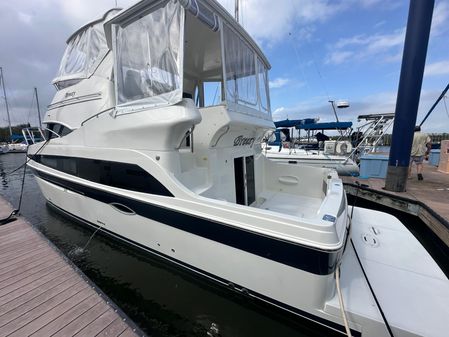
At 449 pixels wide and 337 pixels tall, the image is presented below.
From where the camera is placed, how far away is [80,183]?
349 centimetres

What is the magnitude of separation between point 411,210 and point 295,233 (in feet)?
13.1

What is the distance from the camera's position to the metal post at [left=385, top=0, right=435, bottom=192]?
4242mm

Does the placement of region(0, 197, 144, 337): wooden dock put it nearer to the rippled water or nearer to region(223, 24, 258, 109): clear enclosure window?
the rippled water

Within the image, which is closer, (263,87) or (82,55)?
(82,55)

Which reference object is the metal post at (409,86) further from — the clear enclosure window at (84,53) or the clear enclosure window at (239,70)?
the clear enclosure window at (84,53)

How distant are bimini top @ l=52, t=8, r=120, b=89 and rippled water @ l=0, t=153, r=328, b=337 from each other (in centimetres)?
289

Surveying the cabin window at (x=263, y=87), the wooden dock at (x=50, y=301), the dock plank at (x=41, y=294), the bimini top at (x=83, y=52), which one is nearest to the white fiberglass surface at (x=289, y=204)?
the cabin window at (x=263, y=87)

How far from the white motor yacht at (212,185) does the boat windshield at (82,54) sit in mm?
31

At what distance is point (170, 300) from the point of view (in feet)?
8.16

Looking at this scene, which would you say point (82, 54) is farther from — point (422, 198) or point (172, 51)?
point (422, 198)

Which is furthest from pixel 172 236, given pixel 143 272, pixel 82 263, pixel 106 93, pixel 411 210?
pixel 411 210

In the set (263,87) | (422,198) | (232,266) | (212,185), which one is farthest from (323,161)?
(232,266)

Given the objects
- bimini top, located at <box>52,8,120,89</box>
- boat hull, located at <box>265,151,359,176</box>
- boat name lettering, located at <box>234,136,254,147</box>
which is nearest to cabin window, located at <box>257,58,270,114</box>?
boat name lettering, located at <box>234,136,254,147</box>

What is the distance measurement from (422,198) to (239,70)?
14.3 ft
